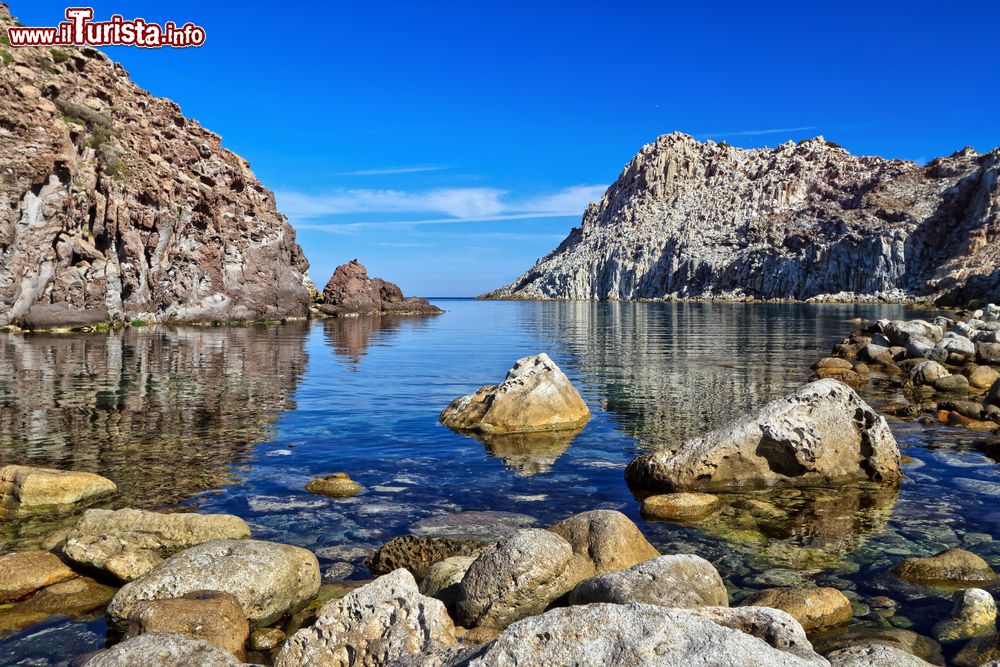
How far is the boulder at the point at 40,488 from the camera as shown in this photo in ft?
37.3

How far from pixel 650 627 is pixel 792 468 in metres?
10.5

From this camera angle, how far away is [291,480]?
44.9 ft

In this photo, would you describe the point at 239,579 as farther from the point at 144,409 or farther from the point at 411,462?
the point at 144,409

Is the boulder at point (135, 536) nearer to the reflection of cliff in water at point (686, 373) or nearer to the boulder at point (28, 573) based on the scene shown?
the boulder at point (28, 573)

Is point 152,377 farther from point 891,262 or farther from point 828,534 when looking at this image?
point 891,262

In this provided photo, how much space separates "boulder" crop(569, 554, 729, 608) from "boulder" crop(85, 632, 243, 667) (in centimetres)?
335

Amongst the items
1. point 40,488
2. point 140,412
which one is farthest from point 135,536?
point 140,412

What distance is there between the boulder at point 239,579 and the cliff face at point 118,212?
60.6 metres

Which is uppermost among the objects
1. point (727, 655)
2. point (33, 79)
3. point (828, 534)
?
point (33, 79)

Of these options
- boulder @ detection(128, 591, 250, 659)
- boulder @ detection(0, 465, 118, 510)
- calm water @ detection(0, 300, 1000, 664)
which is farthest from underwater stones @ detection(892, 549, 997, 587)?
boulder @ detection(0, 465, 118, 510)

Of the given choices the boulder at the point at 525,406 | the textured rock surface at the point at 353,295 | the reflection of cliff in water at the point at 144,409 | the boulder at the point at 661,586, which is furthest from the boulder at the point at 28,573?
the textured rock surface at the point at 353,295

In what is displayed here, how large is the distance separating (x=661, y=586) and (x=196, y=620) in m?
4.59

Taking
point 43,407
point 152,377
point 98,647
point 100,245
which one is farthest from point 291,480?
point 100,245

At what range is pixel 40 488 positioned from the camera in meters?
11.4
